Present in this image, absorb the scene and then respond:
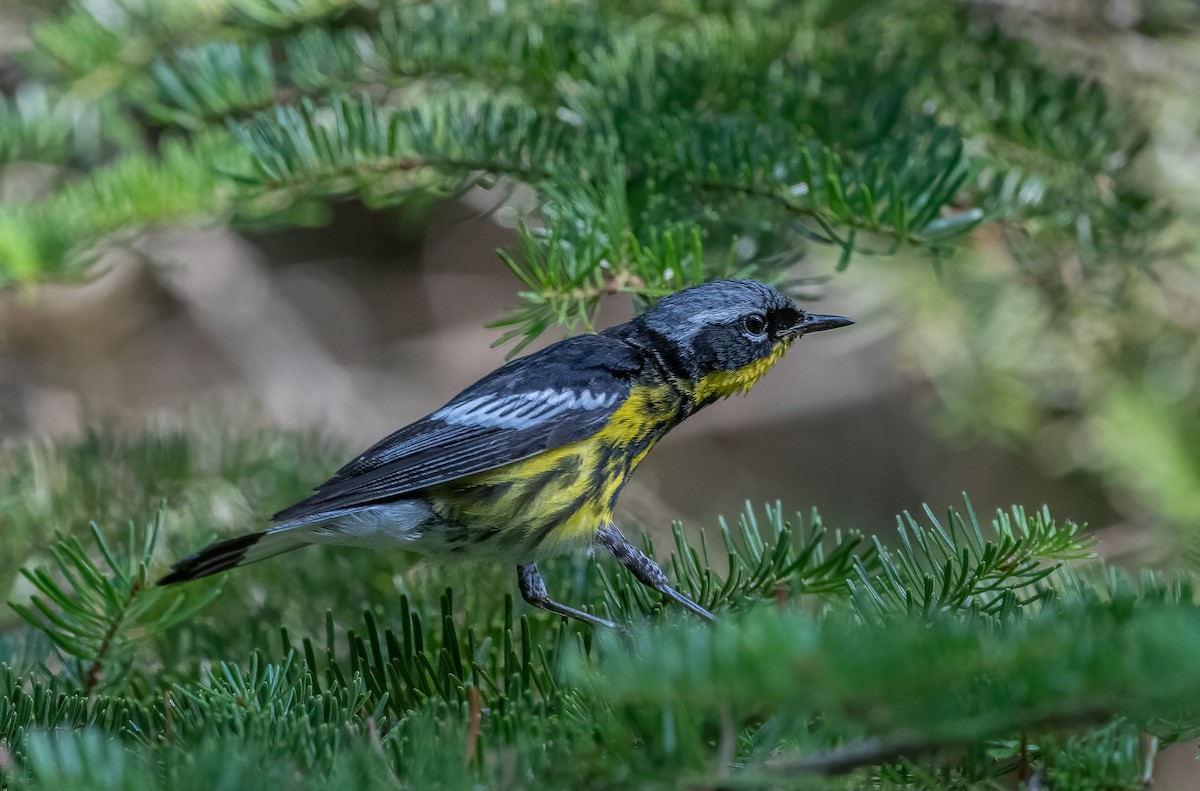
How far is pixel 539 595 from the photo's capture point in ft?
5.29

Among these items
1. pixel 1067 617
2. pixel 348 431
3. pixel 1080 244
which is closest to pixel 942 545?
pixel 1067 617

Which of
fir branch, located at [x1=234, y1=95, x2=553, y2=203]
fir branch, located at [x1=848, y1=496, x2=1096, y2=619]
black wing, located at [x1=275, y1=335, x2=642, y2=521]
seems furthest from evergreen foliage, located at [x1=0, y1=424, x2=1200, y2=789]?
fir branch, located at [x1=234, y1=95, x2=553, y2=203]

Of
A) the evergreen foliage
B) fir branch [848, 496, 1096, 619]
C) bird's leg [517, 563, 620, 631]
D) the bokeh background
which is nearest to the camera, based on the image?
the evergreen foliage

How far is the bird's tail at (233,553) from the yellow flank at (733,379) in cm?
75

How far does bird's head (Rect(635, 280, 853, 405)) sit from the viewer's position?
1763mm

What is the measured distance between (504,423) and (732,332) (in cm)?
43

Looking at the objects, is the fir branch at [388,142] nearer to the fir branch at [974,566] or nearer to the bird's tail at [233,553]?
the bird's tail at [233,553]

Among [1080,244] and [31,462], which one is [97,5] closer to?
[31,462]

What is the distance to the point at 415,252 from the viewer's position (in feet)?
12.5

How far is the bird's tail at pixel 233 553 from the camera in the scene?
148 centimetres

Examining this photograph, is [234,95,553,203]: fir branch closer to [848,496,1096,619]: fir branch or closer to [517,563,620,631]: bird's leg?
[517,563,620,631]: bird's leg

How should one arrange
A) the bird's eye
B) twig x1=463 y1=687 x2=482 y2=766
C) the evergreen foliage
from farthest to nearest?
the bird's eye, twig x1=463 y1=687 x2=482 y2=766, the evergreen foliage

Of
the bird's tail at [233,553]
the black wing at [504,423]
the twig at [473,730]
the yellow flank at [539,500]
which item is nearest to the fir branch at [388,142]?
the black wing at [504,423]

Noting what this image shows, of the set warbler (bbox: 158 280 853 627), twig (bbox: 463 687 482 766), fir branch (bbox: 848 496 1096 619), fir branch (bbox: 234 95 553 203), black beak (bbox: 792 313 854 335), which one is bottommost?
twig (bbox: 463 687 482 766)
